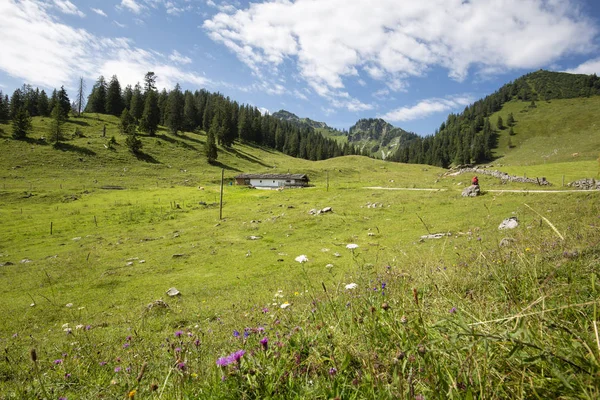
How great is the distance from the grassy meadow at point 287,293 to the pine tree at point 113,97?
206ft

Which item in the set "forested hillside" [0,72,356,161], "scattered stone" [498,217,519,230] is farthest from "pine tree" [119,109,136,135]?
"scattered stone" [498,217,519,230]

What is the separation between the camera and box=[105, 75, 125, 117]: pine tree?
131m

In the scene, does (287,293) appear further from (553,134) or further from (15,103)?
(553,134)

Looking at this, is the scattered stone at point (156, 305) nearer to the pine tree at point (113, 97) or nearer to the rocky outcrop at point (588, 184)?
the rocky outcrop at point (588, 184)

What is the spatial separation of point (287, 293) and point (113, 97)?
154836 millimetres

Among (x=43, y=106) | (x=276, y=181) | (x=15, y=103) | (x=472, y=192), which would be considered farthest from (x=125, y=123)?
(x=472, y=192)

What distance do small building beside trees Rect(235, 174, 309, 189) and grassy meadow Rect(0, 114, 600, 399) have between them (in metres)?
17.0

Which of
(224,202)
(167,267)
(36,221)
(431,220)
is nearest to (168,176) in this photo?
(224,202)

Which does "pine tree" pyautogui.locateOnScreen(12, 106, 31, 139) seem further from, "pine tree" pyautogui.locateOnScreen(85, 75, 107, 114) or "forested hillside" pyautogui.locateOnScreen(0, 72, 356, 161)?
"pine tree" pyautogui.locateOnScreen(85, 75, 107, 114)

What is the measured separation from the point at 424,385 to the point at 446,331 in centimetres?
43

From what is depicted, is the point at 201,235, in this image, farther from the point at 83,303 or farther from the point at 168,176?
the point at 168,176

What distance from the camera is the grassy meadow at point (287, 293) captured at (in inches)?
76.4

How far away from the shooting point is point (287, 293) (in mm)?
11250

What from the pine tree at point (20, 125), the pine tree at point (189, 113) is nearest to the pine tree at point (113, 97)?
the pine tree at point (189, 113)
